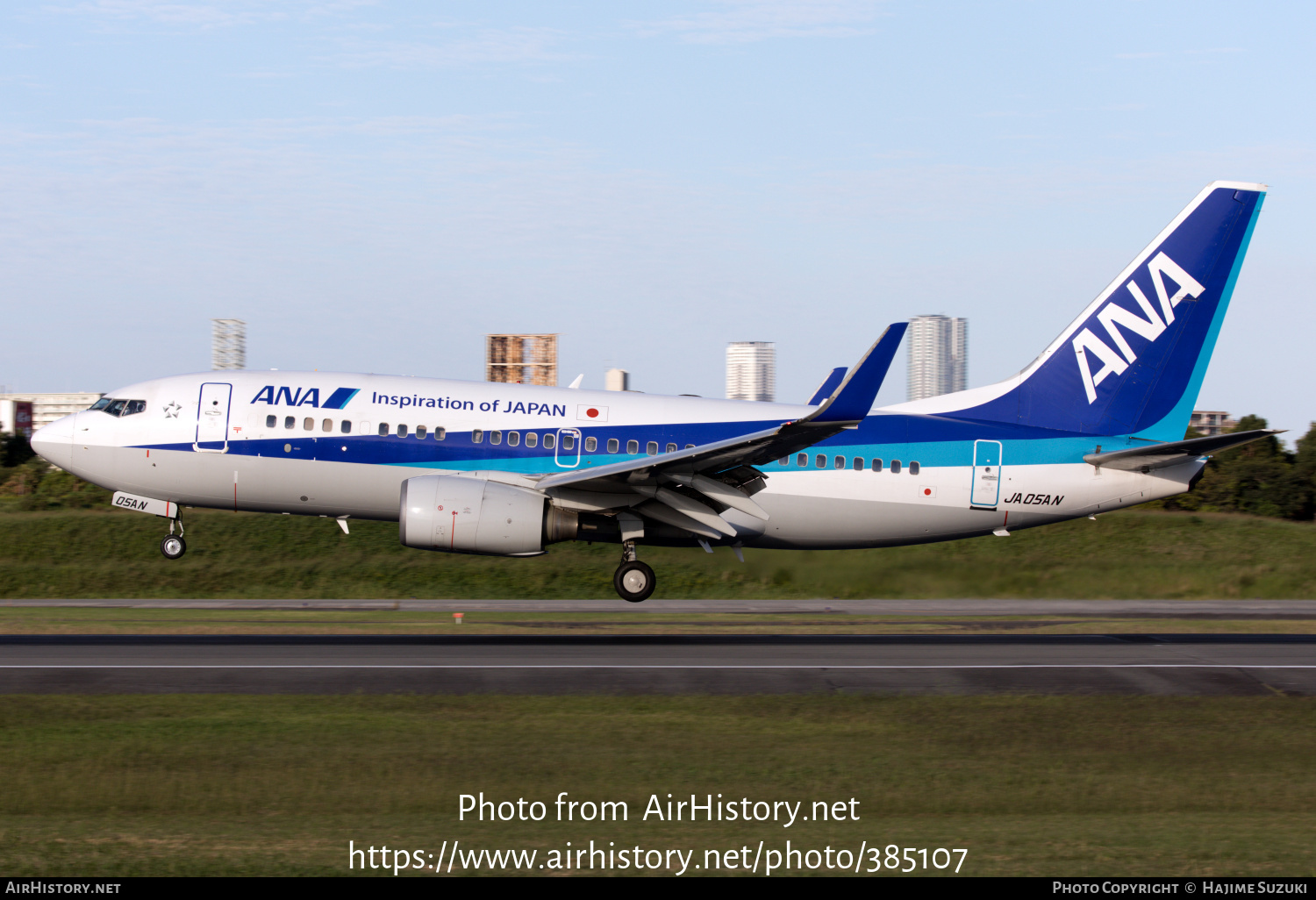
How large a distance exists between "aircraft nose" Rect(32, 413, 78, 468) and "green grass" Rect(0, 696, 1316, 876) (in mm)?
11500

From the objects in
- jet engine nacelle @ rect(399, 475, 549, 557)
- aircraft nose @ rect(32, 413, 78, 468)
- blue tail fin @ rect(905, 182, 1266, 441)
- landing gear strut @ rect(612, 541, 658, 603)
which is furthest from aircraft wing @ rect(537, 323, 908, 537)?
aircraft nose @ rect(32, 413, 78, 468)

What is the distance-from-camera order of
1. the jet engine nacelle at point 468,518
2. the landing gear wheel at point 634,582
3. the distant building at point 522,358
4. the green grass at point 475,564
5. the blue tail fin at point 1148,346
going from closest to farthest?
the jet engine nacelle at point 468,518
the landing gear wheel at point 634,582
the blue tail fin at point 1148,346
the green grass at point 475,564
the distant building at point 522,358

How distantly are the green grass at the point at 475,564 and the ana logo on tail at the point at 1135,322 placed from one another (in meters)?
6.78

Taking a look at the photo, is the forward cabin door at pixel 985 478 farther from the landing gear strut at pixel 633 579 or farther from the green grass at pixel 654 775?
the green grass at pixel 654 775

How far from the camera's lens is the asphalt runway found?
16938 mm

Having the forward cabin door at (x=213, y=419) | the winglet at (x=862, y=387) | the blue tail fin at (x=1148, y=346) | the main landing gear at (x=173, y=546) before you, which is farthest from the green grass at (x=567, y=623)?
the winglet at (x=862, y=387)

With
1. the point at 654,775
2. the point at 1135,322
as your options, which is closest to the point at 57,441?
the point at 654,775

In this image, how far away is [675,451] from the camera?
83.5ft

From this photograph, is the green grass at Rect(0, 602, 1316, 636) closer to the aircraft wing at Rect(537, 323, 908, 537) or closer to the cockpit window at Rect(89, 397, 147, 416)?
the aircraft wing at Rect(537, 323, 908, 537)

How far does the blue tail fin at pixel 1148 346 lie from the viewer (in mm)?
27406

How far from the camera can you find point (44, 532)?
137ft

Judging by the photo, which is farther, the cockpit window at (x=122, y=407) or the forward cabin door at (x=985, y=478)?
the forward cabin door at (x=985, y=478)

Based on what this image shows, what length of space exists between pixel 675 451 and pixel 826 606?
32.9 ft

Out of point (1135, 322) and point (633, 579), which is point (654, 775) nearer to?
point (633, 579)
